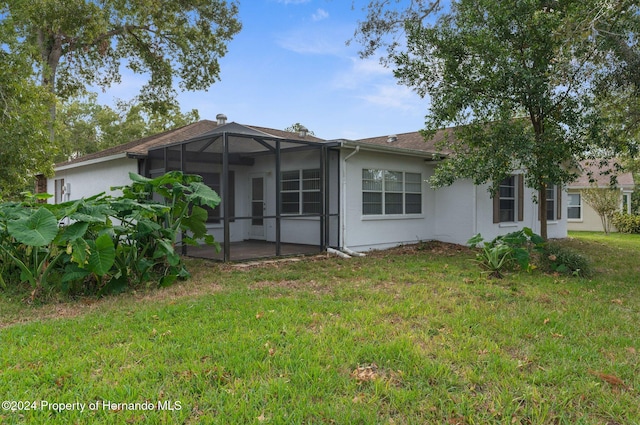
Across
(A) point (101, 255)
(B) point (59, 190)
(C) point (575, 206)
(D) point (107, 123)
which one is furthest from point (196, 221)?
(D) point (107, 123)

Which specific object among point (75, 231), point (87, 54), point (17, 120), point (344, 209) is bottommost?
point (75, 231)

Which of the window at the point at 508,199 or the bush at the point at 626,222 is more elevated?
the window at the point at 508,199

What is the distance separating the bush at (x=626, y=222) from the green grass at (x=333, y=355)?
16.4 metres

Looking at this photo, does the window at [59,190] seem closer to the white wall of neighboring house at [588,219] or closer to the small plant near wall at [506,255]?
the small plant near wall at [506,255]

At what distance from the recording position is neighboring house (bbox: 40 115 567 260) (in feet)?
34.8

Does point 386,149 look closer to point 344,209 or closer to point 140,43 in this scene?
point 344,209

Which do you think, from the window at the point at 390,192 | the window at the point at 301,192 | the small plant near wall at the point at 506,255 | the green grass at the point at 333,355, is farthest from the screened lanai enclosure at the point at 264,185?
the green grass at the point at 333,355

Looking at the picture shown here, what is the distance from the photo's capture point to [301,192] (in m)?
11.7

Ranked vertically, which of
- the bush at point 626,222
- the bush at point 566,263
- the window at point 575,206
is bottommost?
the bush at point 566,263

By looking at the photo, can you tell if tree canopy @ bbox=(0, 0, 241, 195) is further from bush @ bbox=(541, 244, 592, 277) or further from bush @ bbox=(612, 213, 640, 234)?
bush @ bbox=(612, 213, 640, 234)

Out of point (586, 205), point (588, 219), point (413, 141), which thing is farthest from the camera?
point (586, 205)

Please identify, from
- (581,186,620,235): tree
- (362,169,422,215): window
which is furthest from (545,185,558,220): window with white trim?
(362,169,422,215): window

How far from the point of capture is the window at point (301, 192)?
11344mm

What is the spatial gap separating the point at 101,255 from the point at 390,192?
8077mm
